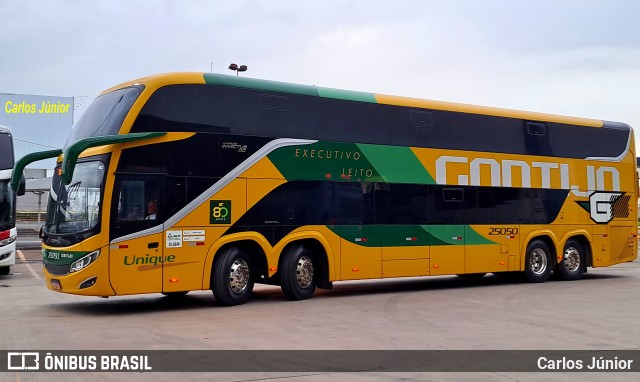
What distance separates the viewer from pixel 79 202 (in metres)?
12.9

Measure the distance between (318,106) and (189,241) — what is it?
4015 mm

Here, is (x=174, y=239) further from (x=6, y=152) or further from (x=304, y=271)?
(x=6, y=152)

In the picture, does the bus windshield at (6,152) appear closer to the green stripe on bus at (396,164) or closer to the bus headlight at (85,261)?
the bus headlight at (85,261)

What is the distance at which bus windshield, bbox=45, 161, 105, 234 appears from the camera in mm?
12672

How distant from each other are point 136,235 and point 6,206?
27.8 feet

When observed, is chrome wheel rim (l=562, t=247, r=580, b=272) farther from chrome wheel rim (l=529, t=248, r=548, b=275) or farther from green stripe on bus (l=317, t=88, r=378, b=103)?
green stripe on bus (l=317, t=88, r=378, b=103)

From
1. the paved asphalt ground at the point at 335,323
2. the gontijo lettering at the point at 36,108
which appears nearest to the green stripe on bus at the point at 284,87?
the paved asphalt ground at the point at 335,323

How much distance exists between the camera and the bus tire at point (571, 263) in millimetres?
20172

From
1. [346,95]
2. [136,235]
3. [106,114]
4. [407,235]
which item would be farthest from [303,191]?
[106,114]

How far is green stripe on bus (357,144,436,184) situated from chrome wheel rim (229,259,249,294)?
368 cm

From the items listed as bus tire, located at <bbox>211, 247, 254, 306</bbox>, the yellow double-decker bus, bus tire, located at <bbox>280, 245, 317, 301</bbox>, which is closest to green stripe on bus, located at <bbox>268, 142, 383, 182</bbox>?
the yellow double-decker bus

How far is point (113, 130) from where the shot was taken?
42.5ft
